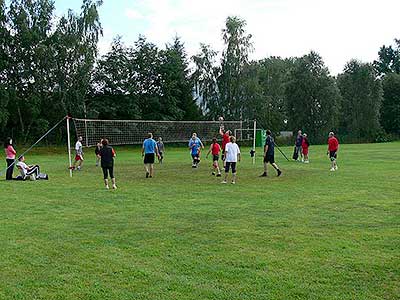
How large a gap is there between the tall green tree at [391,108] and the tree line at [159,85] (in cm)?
14

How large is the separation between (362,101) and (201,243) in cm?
6083

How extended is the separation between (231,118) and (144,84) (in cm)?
974

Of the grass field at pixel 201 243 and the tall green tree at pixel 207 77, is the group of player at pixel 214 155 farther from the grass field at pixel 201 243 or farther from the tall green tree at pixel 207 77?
the tall green tree at pixel 207 77

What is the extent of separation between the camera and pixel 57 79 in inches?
1586

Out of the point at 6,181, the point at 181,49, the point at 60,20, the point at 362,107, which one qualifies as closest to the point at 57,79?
the point at 60,20

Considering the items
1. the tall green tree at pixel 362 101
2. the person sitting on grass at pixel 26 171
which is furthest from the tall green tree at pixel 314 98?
the person sitting on grass at pixel 26 171

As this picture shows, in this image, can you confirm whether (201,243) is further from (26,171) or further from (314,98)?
(314,98)

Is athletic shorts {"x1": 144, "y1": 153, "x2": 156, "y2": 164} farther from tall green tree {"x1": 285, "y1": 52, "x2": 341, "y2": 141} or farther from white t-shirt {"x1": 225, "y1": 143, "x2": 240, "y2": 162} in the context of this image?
tall green tree {"x1": 285, "y1": 52, "x2": 341, "y2": 141}

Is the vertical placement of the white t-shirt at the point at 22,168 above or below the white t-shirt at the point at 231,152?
below

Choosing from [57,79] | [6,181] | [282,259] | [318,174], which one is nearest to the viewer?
[282,259]

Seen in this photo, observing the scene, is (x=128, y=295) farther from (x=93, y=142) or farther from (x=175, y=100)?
(x=175, y=100)

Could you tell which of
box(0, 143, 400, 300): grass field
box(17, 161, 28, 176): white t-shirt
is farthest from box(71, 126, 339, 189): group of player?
box(17, 161, 28, 176): white t-shirt

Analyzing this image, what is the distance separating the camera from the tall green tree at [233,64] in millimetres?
50531

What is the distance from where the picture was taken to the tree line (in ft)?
130
